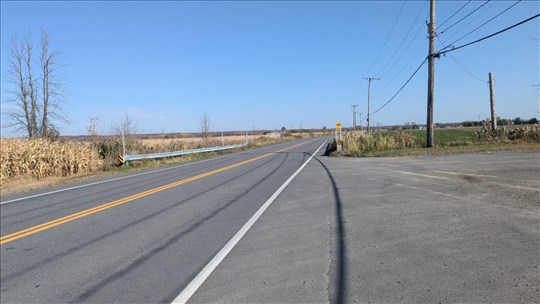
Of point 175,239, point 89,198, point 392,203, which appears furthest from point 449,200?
point 89,198

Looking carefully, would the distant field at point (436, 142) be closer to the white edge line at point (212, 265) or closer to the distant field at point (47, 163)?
the distant field at point (47, 163)

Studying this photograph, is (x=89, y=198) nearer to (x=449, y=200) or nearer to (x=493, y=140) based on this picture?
(x=449, y=200)

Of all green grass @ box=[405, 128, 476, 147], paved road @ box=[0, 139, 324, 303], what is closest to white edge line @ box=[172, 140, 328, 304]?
paved road @ box=[0, 139, 324, 303]

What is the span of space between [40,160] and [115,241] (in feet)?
53.5

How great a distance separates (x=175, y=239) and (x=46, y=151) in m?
17.4

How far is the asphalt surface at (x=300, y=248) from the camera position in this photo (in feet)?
14.7

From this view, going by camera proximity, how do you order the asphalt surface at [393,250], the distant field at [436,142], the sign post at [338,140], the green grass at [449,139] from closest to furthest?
the asphalt surface at [393,250], the distant field at [436,142], the green grass at [449,139], the sign post at [338,140]

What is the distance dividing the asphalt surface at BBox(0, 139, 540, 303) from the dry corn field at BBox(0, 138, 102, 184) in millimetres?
9956

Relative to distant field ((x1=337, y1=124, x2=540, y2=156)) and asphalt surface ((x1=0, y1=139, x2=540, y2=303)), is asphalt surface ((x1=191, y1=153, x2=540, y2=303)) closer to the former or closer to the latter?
asphalt surface ((x1=0, y1=139, x2=540, y2=303))

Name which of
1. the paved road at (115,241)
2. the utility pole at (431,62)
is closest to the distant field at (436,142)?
the utility pole at (431,62)

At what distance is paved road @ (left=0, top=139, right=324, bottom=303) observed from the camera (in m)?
4.90

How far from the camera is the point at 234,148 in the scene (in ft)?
164

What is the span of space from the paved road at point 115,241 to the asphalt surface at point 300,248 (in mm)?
28

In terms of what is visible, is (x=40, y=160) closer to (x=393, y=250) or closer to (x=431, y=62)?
(x=393, y=250)
